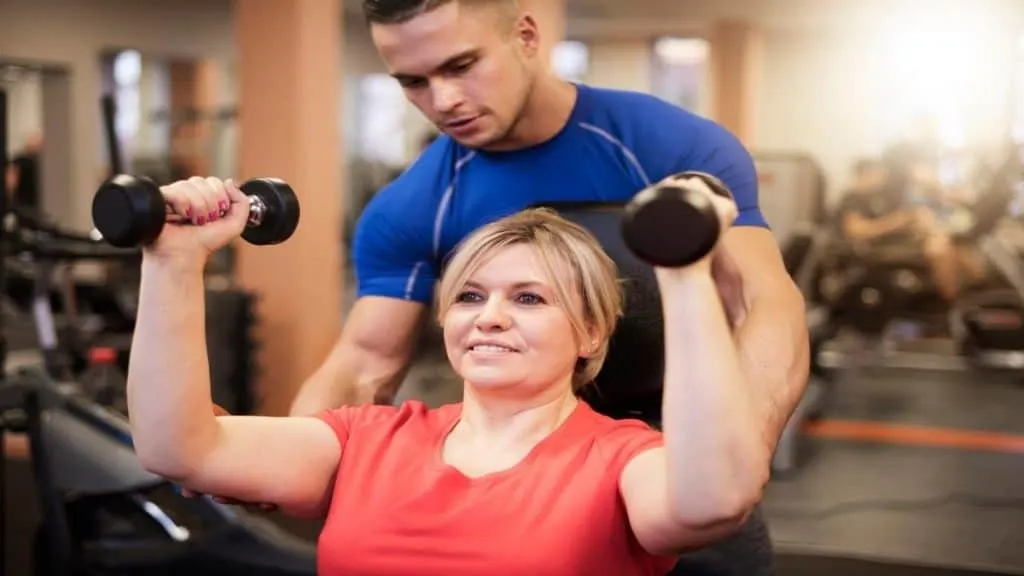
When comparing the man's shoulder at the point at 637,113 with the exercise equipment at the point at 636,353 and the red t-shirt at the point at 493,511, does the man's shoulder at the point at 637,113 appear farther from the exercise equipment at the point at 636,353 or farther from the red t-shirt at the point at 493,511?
the red t-shirt at the point at 493,511

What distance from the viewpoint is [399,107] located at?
1034 centimetres

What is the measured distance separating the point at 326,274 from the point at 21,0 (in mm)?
4538

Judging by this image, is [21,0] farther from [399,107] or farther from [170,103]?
[399,107]

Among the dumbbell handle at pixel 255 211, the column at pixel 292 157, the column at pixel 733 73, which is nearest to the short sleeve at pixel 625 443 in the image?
the dumbbell handle at pixel 255 211

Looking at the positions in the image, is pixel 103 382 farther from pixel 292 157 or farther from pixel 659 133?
pixel 659 133

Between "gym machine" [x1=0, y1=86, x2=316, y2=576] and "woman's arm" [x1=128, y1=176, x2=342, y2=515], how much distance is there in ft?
4.86

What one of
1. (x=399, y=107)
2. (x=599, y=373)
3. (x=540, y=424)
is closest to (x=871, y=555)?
(x=599, y=373)

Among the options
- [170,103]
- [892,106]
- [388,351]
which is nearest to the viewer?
[388,351]

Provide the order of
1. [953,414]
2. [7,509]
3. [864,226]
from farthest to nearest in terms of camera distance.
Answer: [864,226] → [953,414] → [7,509]

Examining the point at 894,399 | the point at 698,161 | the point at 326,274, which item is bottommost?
the point at 894,399

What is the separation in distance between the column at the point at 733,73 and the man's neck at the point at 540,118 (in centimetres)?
736

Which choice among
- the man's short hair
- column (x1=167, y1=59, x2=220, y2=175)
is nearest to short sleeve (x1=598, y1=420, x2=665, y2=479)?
the man's short hair

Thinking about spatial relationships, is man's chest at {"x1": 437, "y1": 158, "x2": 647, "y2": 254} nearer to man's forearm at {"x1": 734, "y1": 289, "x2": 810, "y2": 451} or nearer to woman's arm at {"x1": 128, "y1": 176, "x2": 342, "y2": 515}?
man's forearm at {"x1": 734, "y1": 289, "x2": 810, "y2": 451}

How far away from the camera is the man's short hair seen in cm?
123
